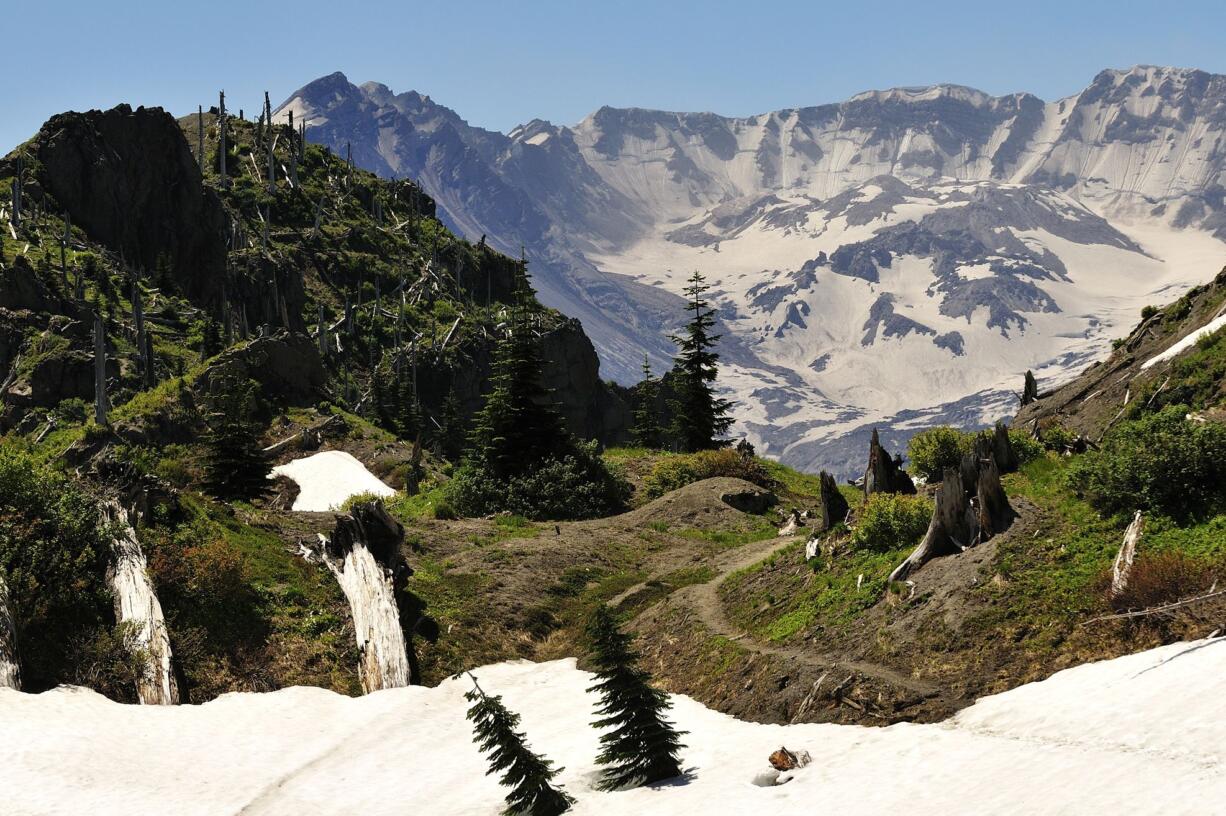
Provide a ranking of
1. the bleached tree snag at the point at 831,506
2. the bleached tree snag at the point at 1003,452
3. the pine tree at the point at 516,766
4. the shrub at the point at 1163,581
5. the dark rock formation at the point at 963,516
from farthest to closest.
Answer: the bleached tree snag at the point at 831,506
the bleached tree snag at the point at 1003,452
the dark rock formation at the point at 963,516
the shrub at the point at 1163,581
the pine tree at the point at 516,766

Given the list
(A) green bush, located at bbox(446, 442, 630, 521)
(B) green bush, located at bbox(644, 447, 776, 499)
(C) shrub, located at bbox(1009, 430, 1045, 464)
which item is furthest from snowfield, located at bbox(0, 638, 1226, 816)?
(B) green bush, located at bbox(644, 447, 776, 499)

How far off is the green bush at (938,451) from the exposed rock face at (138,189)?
336 ft

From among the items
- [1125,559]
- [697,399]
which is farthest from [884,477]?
[697,399]

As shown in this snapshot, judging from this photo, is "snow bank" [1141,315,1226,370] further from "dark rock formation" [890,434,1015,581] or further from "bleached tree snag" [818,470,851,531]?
"dark rock formation" [890,434,1015,581]

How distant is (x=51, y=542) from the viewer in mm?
23875

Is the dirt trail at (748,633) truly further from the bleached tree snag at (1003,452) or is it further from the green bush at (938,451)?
the bleached tree snag at (1003,452)

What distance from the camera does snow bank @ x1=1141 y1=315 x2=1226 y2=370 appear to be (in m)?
33.7

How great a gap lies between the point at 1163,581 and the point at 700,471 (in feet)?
108

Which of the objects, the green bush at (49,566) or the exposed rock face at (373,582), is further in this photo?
the exposed rock face at (373,582)

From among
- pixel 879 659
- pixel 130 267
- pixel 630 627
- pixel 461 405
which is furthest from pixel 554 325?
pixel 879 659

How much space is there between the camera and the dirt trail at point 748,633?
715 inches

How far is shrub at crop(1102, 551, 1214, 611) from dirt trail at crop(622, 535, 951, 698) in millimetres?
3687

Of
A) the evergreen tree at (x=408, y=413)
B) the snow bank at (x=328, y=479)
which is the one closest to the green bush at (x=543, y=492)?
the snow bank at (x=328, y=479)

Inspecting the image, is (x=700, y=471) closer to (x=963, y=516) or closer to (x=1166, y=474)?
(x=963, y=516)
